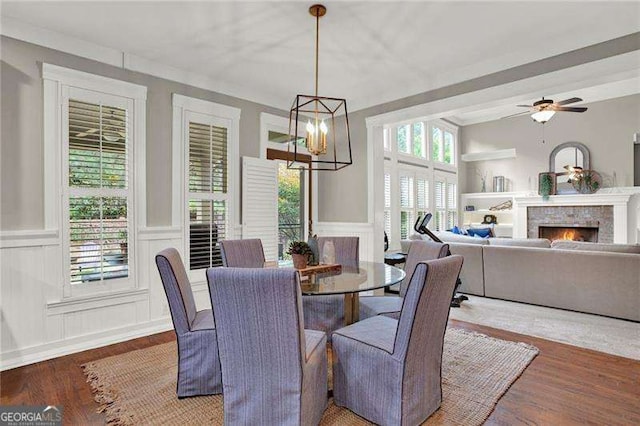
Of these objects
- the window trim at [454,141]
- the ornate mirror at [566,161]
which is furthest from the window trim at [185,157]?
the ornate mirror at [566,161]

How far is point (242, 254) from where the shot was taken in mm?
3252

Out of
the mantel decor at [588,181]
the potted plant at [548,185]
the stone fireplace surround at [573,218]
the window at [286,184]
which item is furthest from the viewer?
the potted plant at [548,185]

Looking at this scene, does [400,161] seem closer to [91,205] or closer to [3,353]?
[91,205]

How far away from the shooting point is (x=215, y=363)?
230 cm

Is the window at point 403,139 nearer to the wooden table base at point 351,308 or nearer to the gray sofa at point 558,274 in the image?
the gray sofa at point 558,274

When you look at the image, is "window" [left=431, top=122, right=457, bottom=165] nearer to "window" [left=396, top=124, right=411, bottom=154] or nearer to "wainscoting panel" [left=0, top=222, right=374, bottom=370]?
"window" [left=396, top=124, right=411, bottom=154]

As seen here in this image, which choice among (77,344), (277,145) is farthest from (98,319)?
(277,145)

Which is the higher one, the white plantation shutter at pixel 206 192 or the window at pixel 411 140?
the window at pixel 411 140

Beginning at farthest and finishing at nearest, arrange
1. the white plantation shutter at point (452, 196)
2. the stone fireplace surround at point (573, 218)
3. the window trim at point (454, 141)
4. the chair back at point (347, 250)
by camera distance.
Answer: the white plantation shutter at point (452, 196) < the window trim at point (454, 141) < the stone fireplace surround at point (573, 218) < the chair back at point (347, 250)

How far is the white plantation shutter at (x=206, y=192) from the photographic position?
3.95 meters

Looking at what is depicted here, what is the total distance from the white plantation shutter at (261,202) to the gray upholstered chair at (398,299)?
1.87 meters

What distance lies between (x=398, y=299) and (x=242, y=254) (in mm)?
1424

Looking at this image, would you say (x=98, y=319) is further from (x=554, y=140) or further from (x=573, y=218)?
(x=554, y=140)

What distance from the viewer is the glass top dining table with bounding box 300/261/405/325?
2.22 m
